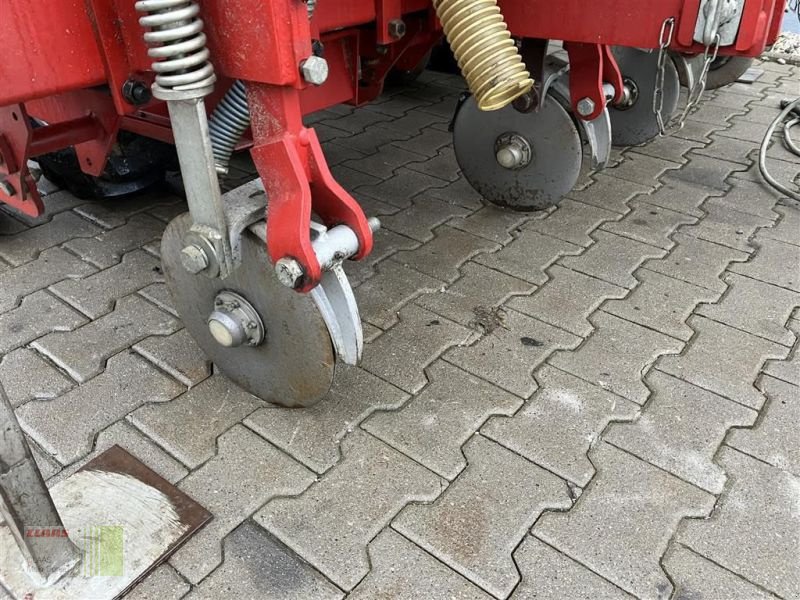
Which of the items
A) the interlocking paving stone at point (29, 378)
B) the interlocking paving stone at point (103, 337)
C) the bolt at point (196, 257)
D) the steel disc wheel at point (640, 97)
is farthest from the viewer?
the steel disc wheel at point (640, 97)

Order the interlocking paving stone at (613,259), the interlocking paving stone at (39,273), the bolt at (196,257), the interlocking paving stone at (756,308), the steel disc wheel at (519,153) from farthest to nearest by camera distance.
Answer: the steel disc wheel at (519,153) → the interlocking paving stone at (613,259) → the interlocking paving stone at (39,273) → the interlocking paving stone at (756,308) → the bolt at (196,257)

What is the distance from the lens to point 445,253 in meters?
2.32

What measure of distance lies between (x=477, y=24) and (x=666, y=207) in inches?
58.5

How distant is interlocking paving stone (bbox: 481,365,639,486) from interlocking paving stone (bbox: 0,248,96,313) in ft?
4.78

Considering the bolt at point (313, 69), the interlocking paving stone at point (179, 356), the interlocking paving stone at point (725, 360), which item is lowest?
the interlocking paving stone at point (725, 360)

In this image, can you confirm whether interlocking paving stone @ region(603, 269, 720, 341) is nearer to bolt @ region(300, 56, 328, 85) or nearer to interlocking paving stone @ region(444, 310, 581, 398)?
interlocking paving stone @ region(444, 310, 581, 398)

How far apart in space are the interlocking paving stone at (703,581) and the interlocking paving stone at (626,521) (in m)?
0.02

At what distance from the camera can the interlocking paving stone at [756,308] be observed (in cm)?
195

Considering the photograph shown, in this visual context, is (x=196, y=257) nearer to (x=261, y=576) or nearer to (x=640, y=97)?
(x=261, y=576)

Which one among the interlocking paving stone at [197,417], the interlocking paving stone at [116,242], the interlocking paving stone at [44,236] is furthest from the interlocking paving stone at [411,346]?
the interlocking paving stone at [44,236]

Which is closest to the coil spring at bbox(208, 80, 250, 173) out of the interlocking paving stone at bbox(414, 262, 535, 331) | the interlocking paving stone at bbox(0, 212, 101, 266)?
the interlocking paving stone at bbox(414, 262, 535, 331)

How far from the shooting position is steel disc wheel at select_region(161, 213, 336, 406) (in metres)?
1.40

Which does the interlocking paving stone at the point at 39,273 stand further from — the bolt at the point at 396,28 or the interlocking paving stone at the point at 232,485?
the bolt at the point at 396,28

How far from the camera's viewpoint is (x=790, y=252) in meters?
2.33
